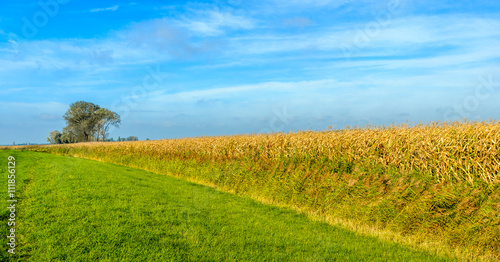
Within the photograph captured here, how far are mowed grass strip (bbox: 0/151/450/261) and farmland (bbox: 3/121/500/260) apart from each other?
1159mm

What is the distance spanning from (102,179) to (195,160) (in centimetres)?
748

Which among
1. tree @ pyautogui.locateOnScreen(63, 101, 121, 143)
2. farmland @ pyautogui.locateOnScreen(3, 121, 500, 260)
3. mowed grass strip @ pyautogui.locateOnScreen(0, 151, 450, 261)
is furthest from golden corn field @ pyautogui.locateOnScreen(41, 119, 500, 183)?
tree @ pyautogui.locateOnScreen(63, 101, 121, 143)

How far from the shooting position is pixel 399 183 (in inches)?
387

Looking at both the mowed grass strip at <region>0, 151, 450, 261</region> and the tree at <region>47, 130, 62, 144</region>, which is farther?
the tree at <region>47, 130, 62, 144</region>

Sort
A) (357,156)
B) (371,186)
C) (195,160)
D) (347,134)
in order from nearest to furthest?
1. (371,186)
2. (357,156)
3. (347,134)
4. (195,160)

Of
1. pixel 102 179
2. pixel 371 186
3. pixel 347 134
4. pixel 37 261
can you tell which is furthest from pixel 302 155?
pixel 37 261

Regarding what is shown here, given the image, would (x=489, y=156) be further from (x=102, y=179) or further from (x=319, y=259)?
(x=102, y=179)

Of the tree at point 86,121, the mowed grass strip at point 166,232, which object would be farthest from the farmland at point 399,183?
the tree at point 86,121

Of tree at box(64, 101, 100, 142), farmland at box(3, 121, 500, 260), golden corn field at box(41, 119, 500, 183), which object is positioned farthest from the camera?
tree at box(64, 101, 100, 142)

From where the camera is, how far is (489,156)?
9328mm

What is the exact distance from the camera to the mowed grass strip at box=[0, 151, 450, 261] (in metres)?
6.62

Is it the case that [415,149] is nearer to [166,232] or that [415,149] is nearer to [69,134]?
[166,232]

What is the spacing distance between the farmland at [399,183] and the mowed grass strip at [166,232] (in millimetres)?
1159

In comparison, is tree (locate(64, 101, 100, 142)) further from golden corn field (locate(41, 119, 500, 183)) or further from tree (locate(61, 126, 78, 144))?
golden corn field (locate(41, 119, 500, 183))
